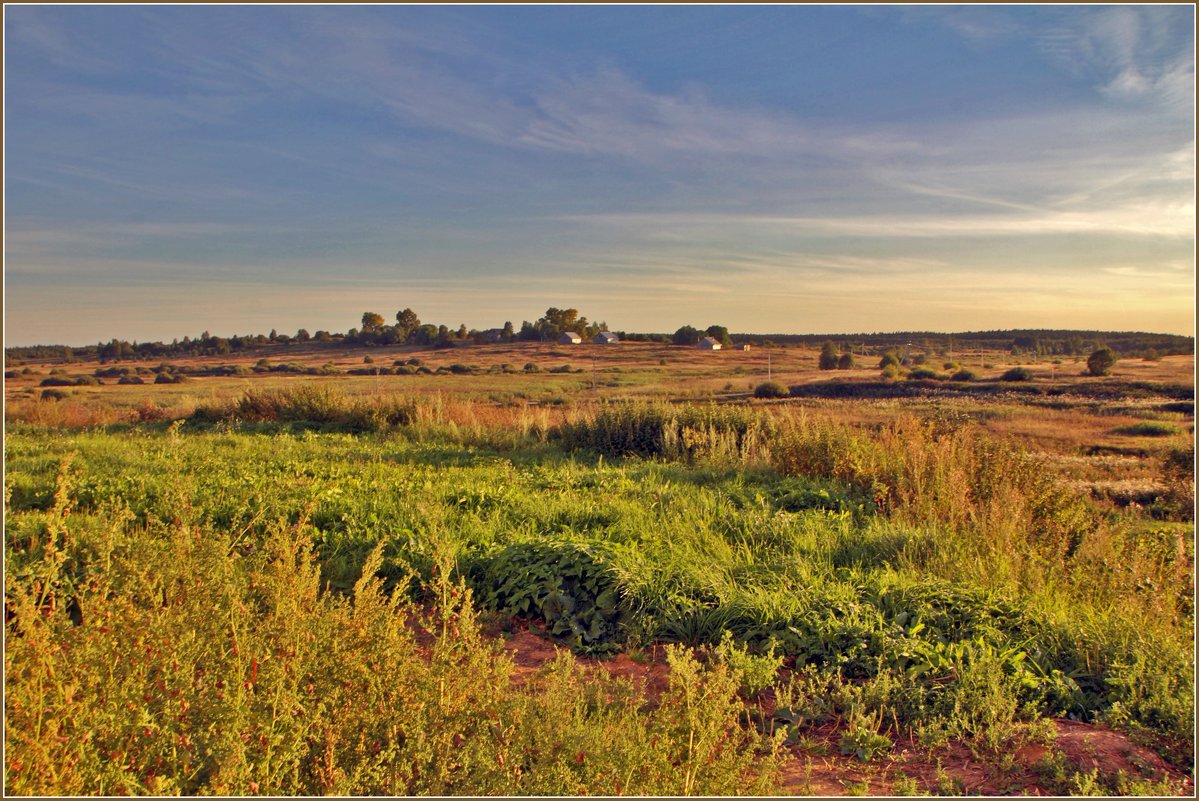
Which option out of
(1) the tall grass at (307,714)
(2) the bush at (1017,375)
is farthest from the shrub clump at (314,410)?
(2) the bush at (1017,375)

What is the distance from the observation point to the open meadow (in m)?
2.75

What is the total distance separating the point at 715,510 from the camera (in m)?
6.70

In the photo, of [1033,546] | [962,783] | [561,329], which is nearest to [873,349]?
[561,329]

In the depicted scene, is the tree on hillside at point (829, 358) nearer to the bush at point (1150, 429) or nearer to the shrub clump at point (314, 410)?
the bush at point (1150, 429)

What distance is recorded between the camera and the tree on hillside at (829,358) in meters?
52.7

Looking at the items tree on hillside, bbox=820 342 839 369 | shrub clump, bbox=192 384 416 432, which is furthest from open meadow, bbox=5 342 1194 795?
tree on hillside, bbox=820 342 839 369

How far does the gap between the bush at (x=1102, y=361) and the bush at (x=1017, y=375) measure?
285 cm

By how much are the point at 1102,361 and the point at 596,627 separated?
4162 cm

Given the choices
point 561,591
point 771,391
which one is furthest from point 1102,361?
point 561,591

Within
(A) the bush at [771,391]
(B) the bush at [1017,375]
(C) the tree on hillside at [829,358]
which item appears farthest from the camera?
(C) the tree on hillside at [829,358]

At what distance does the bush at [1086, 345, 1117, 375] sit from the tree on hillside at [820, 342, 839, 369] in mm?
16961

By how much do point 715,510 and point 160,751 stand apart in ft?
16.1

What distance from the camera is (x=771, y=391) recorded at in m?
34.9

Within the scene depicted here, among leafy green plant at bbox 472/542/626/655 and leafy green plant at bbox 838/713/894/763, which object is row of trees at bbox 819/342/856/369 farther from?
leafy green plant at bbox 838/713/894/763
